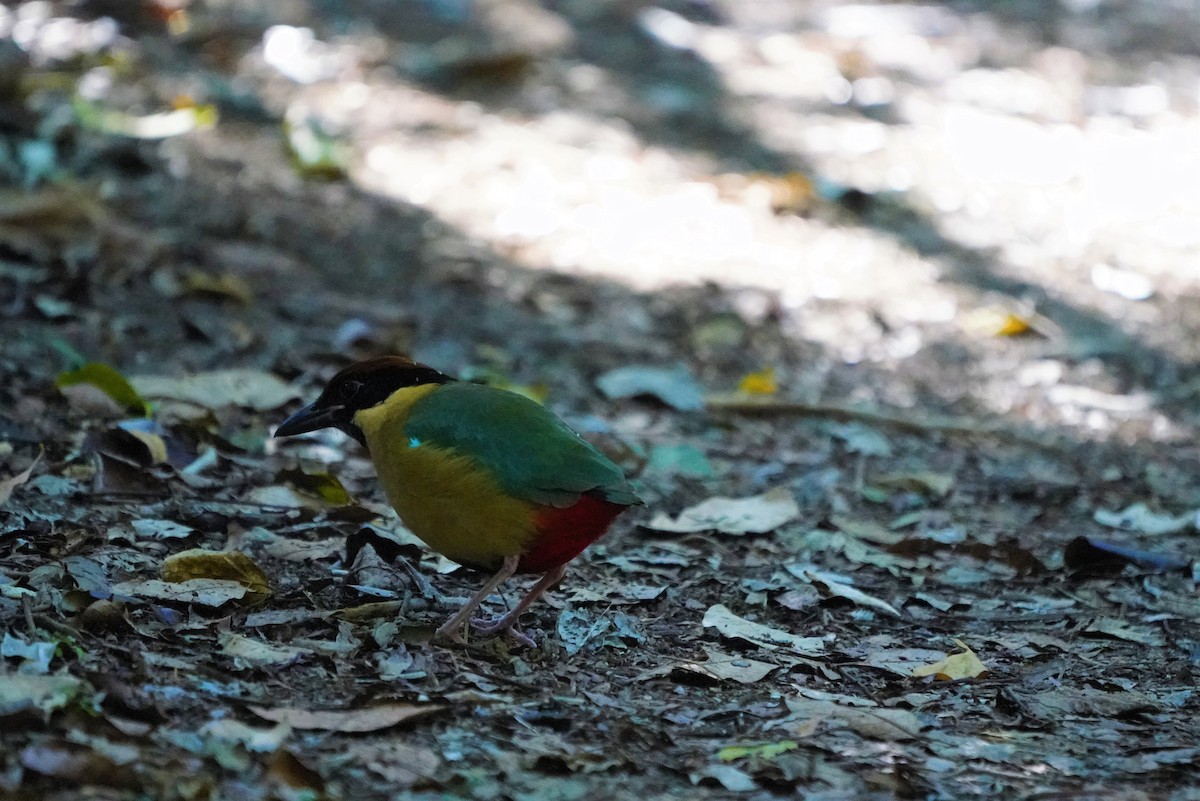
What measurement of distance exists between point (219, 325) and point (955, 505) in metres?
2.63

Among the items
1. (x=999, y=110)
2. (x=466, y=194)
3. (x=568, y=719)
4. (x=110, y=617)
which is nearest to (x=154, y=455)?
(x=110, y=617)

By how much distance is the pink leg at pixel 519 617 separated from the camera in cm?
325

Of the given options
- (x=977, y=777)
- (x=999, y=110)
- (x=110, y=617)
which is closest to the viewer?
(x=977, y=777)

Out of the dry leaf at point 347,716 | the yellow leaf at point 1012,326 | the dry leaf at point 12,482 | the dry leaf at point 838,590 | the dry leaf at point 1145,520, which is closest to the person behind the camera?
the dry leaf at point 347,716

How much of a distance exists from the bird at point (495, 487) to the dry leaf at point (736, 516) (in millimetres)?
864

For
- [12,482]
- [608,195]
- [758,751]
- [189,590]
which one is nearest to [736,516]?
[758,751]

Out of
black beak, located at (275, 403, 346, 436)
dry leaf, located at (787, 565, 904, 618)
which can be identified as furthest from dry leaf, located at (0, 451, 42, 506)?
dry leaf, located at (787, 565, 904, 618)

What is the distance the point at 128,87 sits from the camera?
6.70 m

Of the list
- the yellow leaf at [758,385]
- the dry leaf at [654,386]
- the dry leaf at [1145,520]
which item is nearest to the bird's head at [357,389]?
the dry leaf at [654,386]

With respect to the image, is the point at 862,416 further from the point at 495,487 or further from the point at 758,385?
the point at 495,487

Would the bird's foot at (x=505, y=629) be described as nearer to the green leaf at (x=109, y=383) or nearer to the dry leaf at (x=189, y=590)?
the dry leaf at (x=189, y=590)

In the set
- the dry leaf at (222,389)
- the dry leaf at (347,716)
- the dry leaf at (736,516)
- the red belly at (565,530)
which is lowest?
the dry leaf at (736,516)

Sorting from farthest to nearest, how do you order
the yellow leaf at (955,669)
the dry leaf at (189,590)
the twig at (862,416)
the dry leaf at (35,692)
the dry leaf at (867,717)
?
1. the twig at (862,416)
2. the yellow leaf at (955,669)
3. the dry leaf at (189,590)
4. the dry leaf at (867,717)
5. the dry leaf at (35,692)

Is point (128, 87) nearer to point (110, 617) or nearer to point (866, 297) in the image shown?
point (866, 297)
